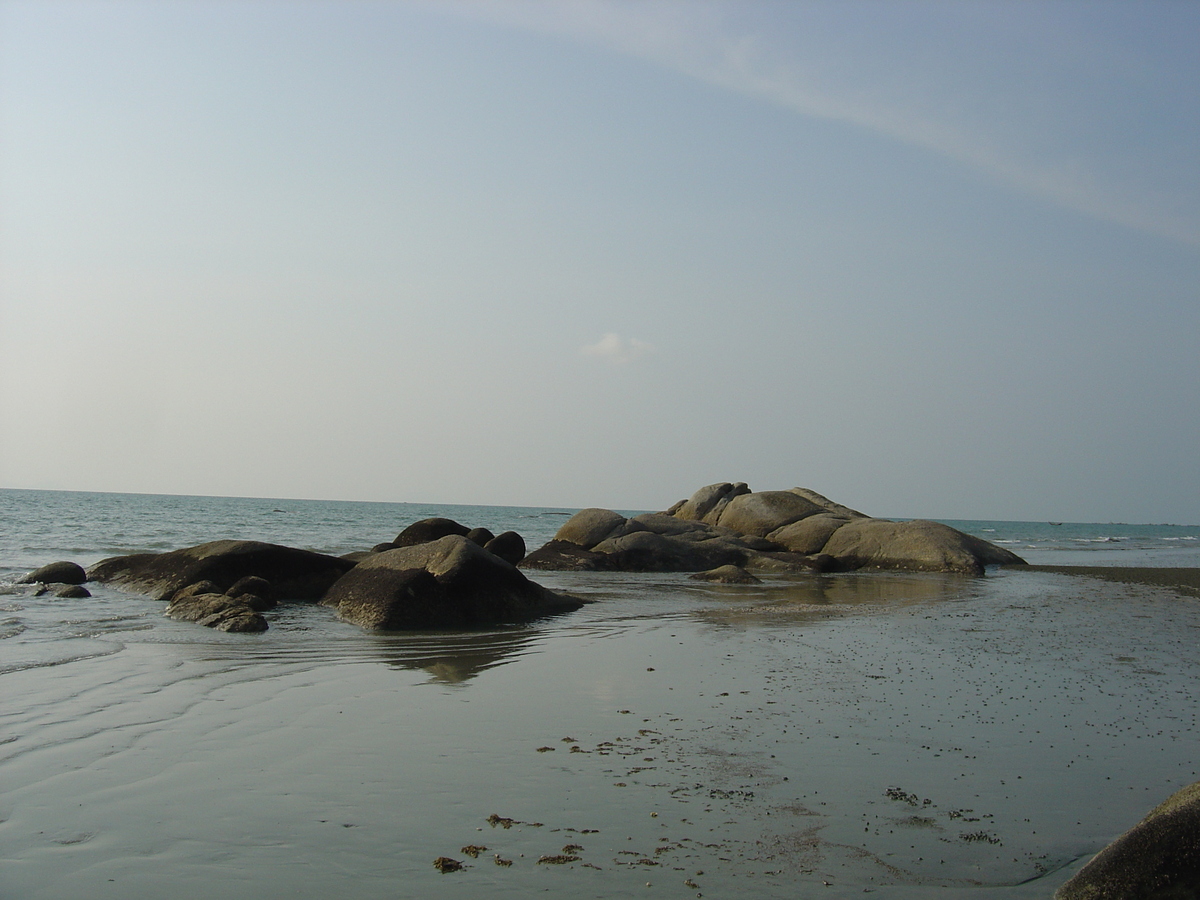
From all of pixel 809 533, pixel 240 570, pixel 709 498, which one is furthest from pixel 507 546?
pixel 709 498

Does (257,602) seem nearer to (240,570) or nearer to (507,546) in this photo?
(240,570)

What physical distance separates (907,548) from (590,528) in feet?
32.7

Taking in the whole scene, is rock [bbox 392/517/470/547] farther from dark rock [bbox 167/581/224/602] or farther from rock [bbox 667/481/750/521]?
rock [bbox 667/481/750/521]

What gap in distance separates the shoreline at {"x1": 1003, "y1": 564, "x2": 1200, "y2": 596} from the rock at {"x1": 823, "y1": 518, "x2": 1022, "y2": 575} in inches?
72.9

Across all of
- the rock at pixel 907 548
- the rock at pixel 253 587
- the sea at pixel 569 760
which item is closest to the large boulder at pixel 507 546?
the rock at pixel 253 587


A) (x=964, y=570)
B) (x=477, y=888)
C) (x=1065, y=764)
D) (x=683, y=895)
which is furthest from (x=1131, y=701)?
(x=964, y=570)

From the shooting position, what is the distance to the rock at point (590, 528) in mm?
26797

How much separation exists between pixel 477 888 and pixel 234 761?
235 cm

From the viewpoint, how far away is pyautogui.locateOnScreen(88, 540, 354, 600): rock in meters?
13.6

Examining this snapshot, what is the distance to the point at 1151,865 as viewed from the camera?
3342 mm

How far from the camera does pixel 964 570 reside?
964 inches

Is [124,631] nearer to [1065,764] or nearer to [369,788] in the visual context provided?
[369,788]

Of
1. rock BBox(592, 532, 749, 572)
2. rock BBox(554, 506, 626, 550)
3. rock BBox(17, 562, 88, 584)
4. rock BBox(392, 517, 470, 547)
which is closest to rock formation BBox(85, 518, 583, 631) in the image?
rock BBox(17, 562, 88, 584)

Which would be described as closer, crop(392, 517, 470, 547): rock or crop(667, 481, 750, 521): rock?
crop(392, 517, 470, 547): rock
